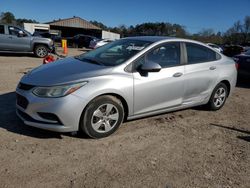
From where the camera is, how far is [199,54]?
5945 mm

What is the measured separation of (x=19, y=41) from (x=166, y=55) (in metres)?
12.7

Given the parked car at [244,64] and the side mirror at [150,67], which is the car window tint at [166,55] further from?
the parked car at [244,64]

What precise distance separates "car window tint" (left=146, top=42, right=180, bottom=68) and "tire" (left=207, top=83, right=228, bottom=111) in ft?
4.44

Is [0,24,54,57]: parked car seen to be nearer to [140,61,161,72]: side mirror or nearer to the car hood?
the car hood

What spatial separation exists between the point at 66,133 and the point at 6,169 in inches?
49.6

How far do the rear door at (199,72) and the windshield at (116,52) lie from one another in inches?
38.6

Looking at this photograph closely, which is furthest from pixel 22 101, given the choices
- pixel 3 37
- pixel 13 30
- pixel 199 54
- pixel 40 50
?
pixel 40 50

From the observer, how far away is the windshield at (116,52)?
501cm

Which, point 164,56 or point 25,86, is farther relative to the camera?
point 164,56

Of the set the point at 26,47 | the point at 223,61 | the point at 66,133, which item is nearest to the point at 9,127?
the point at 66,133

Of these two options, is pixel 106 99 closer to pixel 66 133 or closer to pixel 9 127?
pixel 66 133

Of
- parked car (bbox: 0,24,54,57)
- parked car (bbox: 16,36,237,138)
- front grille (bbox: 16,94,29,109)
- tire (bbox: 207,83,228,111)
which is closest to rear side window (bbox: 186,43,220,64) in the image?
parked car (bbox: 16,36,237,138)

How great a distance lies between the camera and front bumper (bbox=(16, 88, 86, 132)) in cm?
419

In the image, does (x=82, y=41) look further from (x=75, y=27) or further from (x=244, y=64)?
(x=244, y=64)
